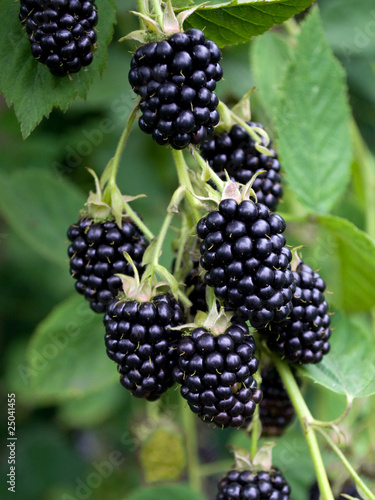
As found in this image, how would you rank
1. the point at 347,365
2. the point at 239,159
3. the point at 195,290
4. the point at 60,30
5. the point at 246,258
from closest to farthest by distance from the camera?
1. the point at 246,258
2. the point at 60,30
3. the point at 195,290
4. the point at 239,159
5. the point at 347,365

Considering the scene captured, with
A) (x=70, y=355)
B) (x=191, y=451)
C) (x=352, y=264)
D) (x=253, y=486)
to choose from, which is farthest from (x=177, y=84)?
(x=191, y=451)

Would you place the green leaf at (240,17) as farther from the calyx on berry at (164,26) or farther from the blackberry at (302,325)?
the blackberry at (302,325)

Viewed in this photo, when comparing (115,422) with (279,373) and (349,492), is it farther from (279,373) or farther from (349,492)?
(279,373)

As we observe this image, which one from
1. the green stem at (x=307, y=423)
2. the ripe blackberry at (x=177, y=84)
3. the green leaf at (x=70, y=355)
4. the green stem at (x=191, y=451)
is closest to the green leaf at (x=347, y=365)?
the green stem at (x=307, y=423)

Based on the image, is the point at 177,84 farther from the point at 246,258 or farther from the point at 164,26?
the point at 246,258

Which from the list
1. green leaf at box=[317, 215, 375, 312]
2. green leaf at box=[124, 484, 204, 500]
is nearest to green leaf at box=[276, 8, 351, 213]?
green leaf at box=[317, 215, 375, 312]

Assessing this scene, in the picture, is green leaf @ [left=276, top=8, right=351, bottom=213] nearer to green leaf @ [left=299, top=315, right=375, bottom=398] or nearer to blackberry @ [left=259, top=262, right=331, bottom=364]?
green leaf @ [left=299, top=315, right=375, bottom=398]
